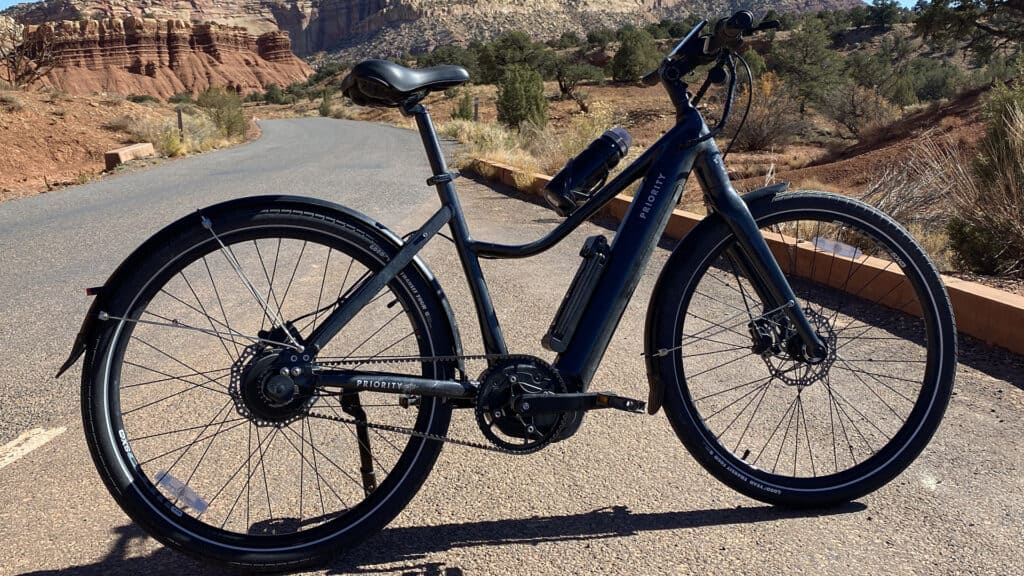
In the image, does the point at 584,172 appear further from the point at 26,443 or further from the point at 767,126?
the point at 767,126

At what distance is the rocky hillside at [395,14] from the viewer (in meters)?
110

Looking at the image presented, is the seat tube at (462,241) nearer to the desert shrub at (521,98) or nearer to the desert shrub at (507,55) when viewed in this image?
the desert shrub at (521,98)

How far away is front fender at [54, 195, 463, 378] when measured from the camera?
6.72 ft

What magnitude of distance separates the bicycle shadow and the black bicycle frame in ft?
1.57

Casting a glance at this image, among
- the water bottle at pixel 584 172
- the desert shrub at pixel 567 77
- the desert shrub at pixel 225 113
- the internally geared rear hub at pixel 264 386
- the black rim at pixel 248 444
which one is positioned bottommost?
the desert shrub at pixel 225 113

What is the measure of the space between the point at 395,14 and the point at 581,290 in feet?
435

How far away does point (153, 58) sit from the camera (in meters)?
93.5

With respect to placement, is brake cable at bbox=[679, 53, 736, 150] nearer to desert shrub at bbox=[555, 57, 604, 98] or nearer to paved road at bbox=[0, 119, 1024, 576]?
paved road at bbox=[0, 119, 1024, 576]

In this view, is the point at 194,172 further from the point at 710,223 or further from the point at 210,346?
the point at 710,223

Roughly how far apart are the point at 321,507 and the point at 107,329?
0.92 meters

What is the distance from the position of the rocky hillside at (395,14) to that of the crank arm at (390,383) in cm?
10658

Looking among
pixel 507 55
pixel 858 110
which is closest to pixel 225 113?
pixel 858 110

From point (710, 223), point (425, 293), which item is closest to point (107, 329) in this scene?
point (425, 293)

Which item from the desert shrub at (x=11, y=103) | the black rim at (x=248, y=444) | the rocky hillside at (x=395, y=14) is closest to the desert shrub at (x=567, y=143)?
the black rim at (x=248, y=444)
